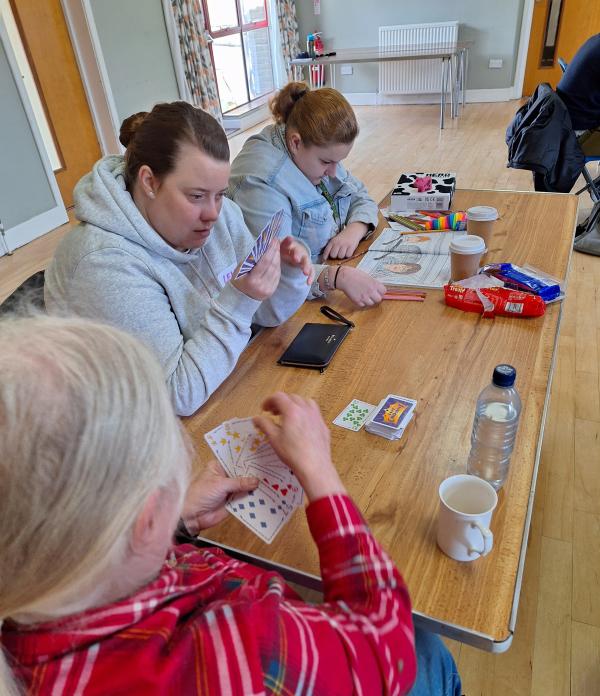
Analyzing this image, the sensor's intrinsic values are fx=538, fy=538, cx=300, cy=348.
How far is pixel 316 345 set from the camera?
→ 1193mm

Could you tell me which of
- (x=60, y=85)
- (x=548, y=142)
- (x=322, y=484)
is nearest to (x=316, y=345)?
(x=322, y=484)

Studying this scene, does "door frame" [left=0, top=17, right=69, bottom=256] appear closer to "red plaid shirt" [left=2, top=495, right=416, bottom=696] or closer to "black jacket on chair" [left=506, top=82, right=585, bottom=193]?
"black jacket on chair" [left=506, top=82, right=585, bottom=193]

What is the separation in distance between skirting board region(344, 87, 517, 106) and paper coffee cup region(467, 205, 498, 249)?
5.81m

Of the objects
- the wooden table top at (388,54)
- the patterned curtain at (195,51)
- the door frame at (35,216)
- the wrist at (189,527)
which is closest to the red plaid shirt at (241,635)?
the wrist at (189,527)

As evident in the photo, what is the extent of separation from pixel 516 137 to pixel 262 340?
8.39ft

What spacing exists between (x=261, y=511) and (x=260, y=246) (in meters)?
0.53

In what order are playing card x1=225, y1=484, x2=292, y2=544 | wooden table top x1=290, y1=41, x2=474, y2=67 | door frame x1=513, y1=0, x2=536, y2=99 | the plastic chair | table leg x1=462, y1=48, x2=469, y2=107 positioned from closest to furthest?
playing card x1=225, y1=484, x2=292, y2=544, the plastic chair, wooden table top x1=290, y1=41, x2=474, y2=67, door frame x1=513, y1=0, x2=536, y2=99, table leg x1=462, y1=48, x2=469, y2=107

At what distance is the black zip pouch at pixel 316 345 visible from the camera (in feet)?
3.75

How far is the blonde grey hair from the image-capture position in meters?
0.44

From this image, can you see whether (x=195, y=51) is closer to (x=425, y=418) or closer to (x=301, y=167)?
(x=301, y=167)

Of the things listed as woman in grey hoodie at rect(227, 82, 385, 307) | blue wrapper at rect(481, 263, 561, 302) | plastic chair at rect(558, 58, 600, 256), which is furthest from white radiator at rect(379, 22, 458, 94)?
blue wrapper at rect(481, 263, 561, 302)

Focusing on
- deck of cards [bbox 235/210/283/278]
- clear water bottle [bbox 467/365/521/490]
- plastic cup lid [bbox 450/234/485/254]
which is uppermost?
deck of cards [bbox 235/210/283/278]

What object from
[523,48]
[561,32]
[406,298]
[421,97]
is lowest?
[421,97]

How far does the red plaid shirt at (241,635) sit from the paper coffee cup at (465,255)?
86 centimetres
